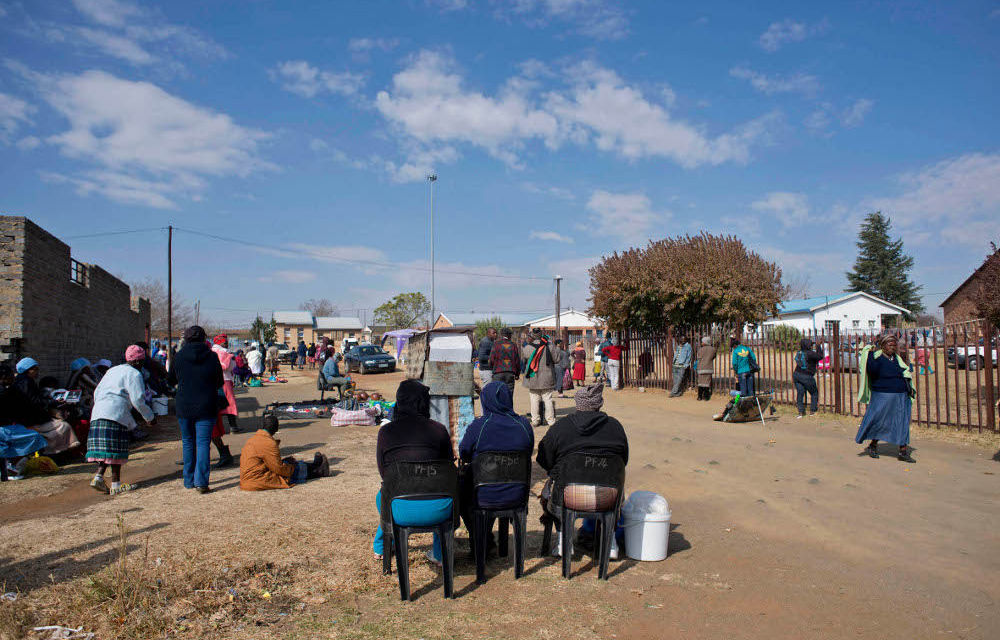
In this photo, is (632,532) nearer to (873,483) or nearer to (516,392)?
(873,483)

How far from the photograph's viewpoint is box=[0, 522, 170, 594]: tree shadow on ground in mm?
4602

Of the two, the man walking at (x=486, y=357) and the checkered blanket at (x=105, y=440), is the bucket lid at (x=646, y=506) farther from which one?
the man walking at (x=486, y=357)

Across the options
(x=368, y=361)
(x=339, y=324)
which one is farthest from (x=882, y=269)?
(x=339, y=324)

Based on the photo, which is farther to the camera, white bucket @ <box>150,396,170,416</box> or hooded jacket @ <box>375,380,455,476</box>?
white bucket @ <box>150,396,170,416</box>

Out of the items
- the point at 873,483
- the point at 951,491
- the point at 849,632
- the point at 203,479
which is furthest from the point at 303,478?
the point at 951,491

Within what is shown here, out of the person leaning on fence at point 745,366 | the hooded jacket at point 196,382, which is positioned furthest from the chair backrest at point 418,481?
the person leaning on fence at point 745,366

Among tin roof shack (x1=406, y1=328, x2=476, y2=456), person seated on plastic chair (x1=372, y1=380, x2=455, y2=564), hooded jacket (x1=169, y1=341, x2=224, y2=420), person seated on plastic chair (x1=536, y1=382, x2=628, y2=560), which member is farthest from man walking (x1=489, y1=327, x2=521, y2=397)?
person seated on plastic chair (x1=372, y1=380, x2=455, y2=564)

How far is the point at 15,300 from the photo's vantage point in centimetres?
1121

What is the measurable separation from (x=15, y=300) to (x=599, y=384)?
11282 mm

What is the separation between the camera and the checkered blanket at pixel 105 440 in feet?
23.7

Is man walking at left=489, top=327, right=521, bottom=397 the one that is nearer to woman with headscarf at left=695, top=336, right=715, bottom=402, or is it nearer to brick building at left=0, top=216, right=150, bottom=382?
woman with headscarf at left=695, top=336, right=715, bottom=402

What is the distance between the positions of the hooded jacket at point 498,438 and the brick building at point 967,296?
12.5m

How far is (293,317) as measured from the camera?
87625 millimetres

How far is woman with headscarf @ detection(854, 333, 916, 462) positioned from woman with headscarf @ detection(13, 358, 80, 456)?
36.8 ft
